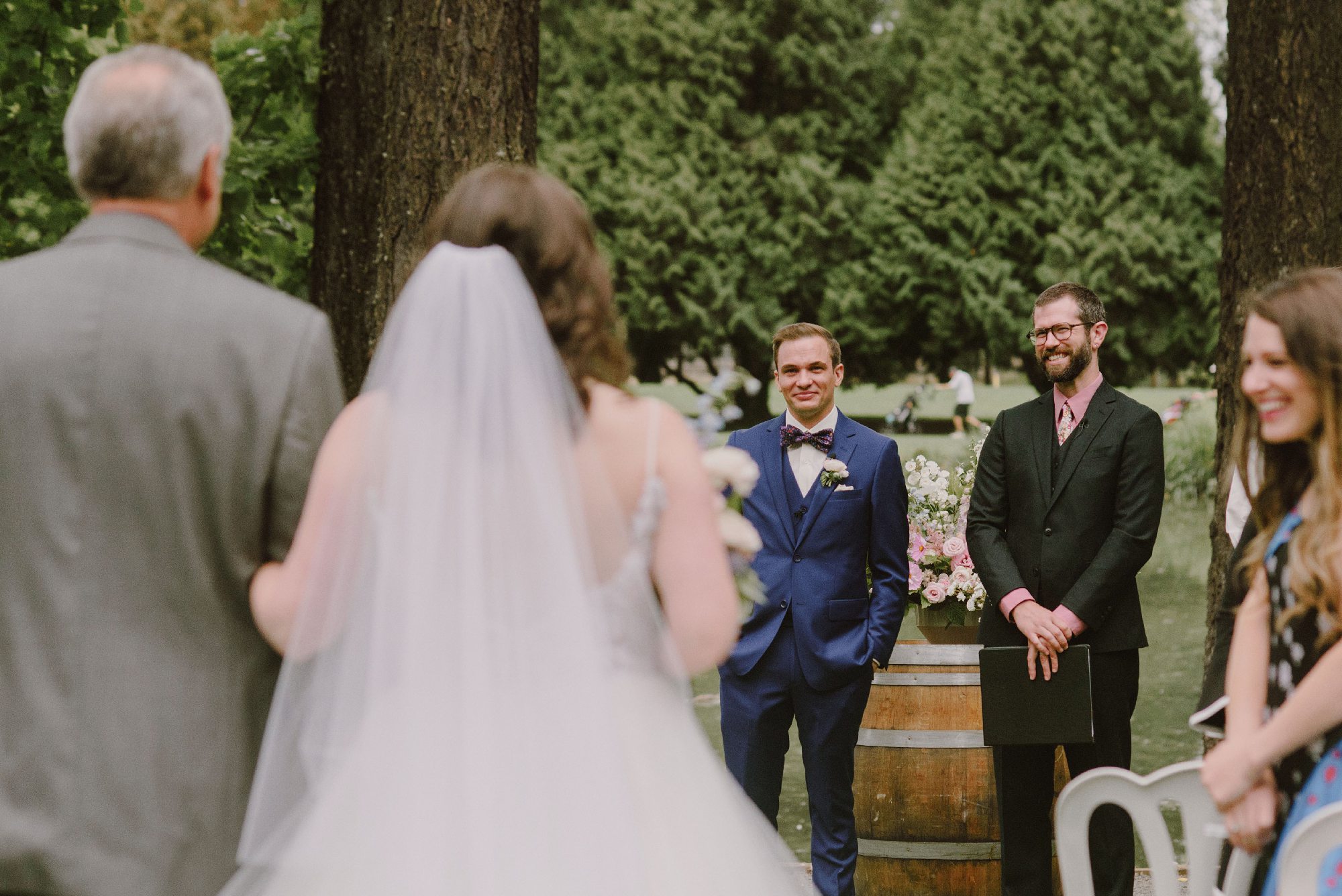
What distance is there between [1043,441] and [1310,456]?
230cm

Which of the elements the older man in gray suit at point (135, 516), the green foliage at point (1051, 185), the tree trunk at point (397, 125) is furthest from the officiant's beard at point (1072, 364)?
the green foliage at point (1051, 185)

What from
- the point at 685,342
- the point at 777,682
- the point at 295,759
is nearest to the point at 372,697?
the point at 295,759

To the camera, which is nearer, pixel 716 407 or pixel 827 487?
pixel 716 407

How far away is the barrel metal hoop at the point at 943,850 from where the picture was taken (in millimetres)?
5418

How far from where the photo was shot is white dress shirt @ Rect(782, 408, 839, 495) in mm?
5391

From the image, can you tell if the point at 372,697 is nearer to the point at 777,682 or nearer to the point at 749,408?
the point at 777,682

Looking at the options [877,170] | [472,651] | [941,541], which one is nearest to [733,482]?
[472,651]

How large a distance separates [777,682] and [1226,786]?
2600mm

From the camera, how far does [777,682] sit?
524cm

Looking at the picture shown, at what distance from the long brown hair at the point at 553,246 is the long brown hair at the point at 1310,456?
1.37 metres

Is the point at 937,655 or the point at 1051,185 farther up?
the point at 1051,185

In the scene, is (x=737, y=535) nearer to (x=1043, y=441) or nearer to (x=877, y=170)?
(x=1043, y=441)

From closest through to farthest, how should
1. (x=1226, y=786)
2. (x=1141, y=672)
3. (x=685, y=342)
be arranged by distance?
1. (x=1226, y=786)
2. (x=1141, y=672)
3. (x=685, y=342)

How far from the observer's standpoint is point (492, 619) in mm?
2414
